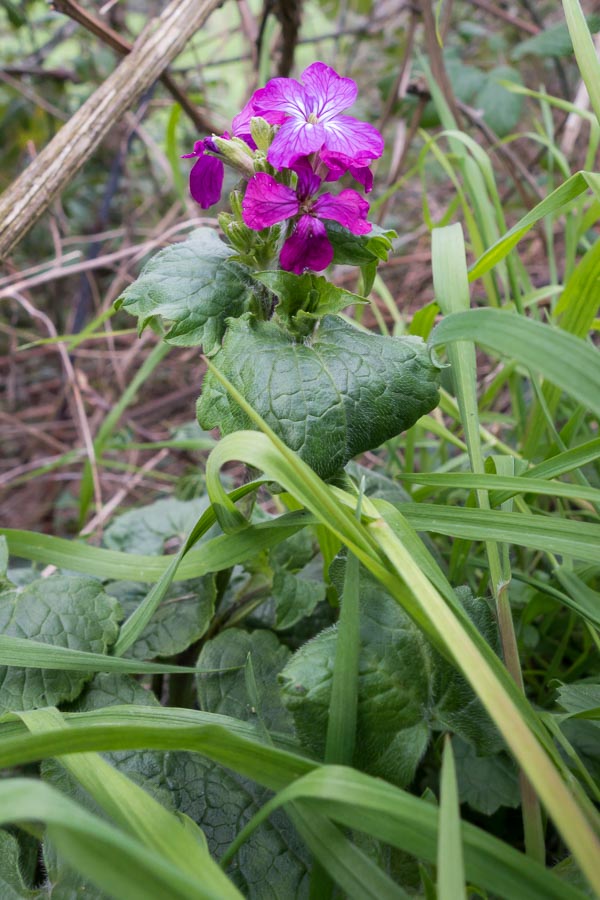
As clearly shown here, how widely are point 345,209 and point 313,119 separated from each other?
0.12 m

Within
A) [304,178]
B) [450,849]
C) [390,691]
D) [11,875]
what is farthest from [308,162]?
[11,875]

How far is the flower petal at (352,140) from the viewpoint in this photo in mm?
750

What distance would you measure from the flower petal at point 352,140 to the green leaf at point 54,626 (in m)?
0.62

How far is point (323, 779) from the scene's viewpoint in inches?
20.0

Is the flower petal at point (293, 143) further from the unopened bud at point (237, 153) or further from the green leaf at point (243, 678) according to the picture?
the green leaf at point (243, 678)

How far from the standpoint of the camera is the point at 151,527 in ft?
3.79

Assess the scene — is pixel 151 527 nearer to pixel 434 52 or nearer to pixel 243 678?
pixel 243 678

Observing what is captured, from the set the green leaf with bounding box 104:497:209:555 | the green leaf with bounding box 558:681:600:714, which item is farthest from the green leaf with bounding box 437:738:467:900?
the green leaf with bounding box 104:497:209:555

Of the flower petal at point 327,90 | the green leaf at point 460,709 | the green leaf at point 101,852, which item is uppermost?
the flower petal at point 327,90

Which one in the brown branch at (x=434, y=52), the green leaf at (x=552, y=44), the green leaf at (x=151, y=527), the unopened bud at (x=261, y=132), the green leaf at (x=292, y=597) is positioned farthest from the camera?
the green leaf at (x=552, y=44)

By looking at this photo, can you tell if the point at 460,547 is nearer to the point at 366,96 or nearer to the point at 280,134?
the point at 280,134

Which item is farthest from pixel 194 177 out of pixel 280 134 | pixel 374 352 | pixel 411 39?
pixel 411 39

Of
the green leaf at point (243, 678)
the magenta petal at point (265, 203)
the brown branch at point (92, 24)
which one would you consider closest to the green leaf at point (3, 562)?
the green leaf at point (243, 678)

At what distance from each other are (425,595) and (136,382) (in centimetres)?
97
